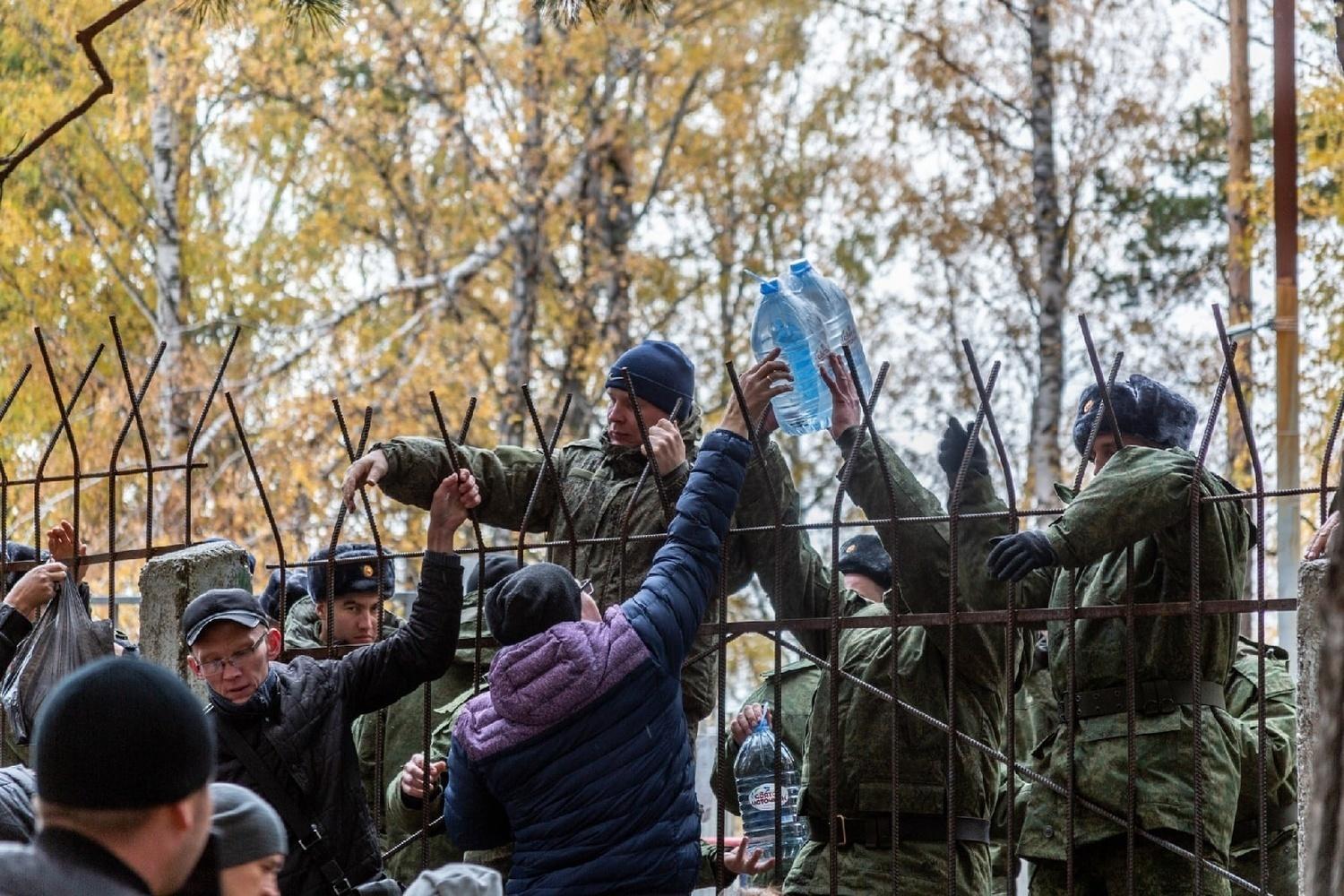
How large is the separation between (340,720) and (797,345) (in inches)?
69.2

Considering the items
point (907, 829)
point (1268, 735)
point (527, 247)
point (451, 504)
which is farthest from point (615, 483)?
point (527, 247)

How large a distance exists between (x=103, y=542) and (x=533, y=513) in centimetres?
1536

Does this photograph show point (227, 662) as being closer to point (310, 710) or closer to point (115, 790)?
point (310, 710)

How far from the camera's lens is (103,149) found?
720 inches

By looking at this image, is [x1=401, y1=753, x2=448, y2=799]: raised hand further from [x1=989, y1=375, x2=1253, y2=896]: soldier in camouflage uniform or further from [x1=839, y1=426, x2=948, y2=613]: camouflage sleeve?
[x1=989, y1=375, x2=1253, y2=896]: soldier in camouflage uniform

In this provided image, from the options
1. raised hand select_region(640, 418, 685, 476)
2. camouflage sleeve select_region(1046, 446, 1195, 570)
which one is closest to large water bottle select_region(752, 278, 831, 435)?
raised hand select_region(640, 418, 685, 476)

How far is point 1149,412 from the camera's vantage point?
4344mm

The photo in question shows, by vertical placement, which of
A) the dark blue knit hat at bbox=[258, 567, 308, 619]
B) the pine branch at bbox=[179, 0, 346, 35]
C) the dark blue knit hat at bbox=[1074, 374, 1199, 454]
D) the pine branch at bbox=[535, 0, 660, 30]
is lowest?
the dark blue knit hat at bbox=[258, 567, 308, 619]

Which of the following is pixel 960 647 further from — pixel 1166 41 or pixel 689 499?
pixel 1166 41

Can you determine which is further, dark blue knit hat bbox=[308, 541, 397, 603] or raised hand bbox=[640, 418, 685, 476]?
dark blue knit hat bbox=[308, 541, 397, 603]

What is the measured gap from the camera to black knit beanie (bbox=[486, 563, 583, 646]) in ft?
12.4

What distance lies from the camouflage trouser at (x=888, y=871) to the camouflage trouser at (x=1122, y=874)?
25 cm

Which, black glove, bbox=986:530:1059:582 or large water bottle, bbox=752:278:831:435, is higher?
large water bottle, bbox=752:278:831:435

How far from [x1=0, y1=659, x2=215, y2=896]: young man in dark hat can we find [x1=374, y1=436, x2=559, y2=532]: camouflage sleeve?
246 centimetres
